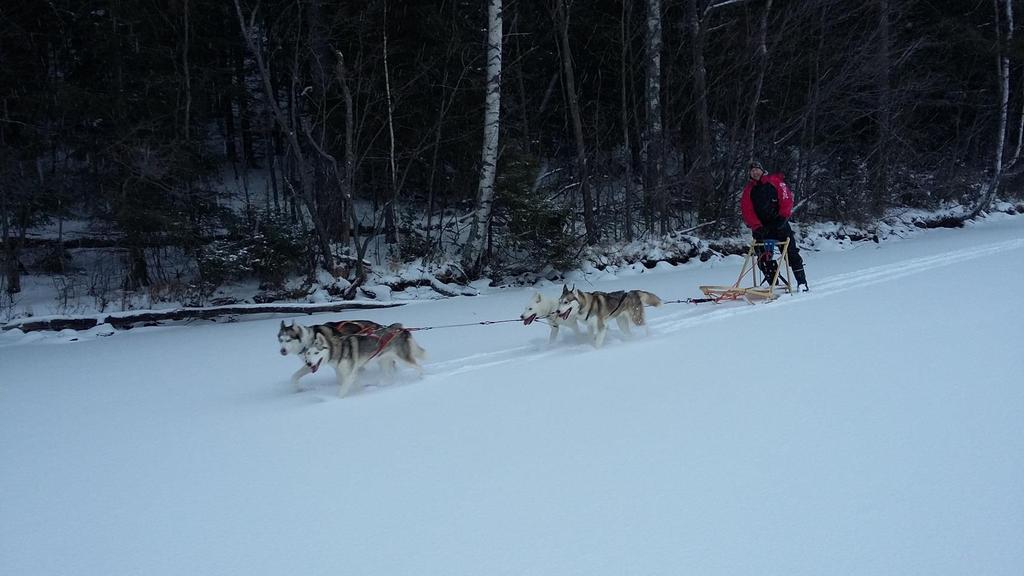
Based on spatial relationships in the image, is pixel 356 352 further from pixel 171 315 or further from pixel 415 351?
pixel 171 315

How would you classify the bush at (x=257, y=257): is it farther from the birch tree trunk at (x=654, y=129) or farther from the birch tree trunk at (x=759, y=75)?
the birch tree trunk at (x=759, y=75)

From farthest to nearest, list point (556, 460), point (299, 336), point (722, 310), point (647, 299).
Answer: point (722, 310) → point (647, 299) → point (299, 336) → point (556, 460)

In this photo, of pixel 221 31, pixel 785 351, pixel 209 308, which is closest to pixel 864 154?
pixel 785 351

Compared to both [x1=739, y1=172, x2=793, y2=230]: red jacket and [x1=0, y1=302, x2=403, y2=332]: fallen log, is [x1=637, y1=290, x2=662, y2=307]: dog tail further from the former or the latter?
[x1=0, y1=302, x2=403, y2=332]: fallen log

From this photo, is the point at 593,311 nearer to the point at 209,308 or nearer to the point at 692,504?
the point at 692,504

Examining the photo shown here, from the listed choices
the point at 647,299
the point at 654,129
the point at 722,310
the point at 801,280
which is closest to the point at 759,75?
the point at 654,129

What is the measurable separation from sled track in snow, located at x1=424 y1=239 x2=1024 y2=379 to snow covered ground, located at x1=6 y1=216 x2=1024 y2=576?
68 mm

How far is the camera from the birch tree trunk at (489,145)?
32.7 ft

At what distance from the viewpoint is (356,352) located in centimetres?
448

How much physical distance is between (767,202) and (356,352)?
18.3 ft

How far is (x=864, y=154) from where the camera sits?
17.3m

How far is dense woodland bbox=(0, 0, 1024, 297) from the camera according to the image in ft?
33.1

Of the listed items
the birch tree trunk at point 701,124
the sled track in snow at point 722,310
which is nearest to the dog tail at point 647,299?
the sled track in snow at point 722,310

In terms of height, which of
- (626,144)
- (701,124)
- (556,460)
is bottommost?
(556,460)
